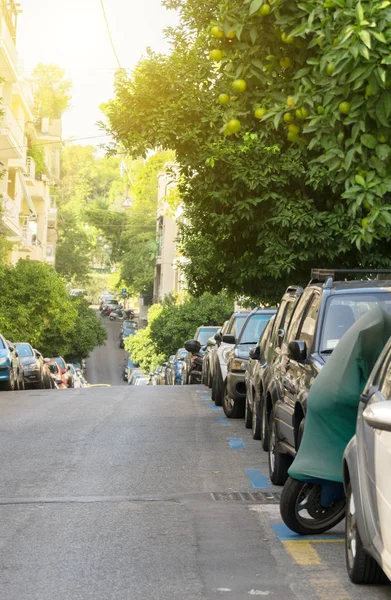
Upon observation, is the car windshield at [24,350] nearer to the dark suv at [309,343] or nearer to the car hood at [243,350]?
the car hood at [243,350]

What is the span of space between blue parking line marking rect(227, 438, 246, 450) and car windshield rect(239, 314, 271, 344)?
16.1 ft

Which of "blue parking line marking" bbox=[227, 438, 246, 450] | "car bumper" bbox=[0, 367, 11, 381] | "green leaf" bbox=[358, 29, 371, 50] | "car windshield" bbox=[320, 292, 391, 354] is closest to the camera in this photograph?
"green leaf" bbox=[358, 29, 371, 50]

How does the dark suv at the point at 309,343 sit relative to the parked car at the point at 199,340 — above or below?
above

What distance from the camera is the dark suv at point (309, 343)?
1002cm

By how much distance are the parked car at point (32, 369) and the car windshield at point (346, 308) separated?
23697mm

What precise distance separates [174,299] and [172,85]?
49.3m

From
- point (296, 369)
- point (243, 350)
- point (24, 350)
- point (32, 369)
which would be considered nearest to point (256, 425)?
point (296, 369)

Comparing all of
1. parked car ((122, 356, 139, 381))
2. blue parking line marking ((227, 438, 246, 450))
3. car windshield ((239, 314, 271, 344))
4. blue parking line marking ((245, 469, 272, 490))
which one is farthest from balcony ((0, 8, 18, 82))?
blue parking line marking ((245, 469, 272, 490))

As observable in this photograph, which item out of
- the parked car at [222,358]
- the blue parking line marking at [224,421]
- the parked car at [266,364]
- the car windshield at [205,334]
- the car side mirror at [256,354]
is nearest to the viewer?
the parked car at [266,364]

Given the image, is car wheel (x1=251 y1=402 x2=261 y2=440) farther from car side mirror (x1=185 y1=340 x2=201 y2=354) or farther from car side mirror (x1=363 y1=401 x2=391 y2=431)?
car side mirror (x1=185 y1=340 x2=201 y2=354)

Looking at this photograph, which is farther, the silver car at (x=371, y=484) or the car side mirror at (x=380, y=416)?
the silver car at (x=371, y=484)

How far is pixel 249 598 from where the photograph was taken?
6332 mm

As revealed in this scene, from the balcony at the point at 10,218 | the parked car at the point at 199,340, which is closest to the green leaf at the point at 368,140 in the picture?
the parked car at the point at 199,340

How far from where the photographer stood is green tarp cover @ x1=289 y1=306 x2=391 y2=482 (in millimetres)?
7426
